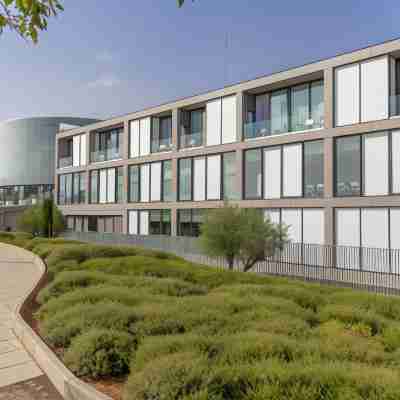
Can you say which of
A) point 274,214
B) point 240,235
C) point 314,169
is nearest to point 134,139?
point 274,214

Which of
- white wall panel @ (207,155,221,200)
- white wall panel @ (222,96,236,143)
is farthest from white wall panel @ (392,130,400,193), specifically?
white wall panel @ (207,155,221,200)

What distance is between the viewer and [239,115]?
3161cm

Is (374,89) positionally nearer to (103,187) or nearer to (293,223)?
(293,223)

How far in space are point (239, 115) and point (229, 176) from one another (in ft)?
14.2

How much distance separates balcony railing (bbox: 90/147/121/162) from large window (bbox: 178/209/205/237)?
1166 cm

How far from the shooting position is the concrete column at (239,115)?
31.3 meters

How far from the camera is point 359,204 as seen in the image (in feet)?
79.7

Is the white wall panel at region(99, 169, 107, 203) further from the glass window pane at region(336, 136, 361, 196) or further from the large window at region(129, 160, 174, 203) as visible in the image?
the glass window pane at region(336, 136, 361, 196)

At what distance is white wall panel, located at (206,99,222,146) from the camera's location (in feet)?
109

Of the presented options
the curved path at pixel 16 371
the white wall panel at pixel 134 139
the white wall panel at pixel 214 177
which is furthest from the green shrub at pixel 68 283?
the white wall panel at pixel 134 139

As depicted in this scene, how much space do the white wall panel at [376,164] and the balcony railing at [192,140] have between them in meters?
13.6

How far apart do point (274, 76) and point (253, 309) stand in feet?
78.6

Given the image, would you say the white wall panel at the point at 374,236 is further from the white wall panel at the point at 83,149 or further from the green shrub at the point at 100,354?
the white wall panel at the point at 83,149

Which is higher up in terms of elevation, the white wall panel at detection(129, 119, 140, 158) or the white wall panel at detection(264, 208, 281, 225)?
the white wall panel at detection(129, 119, 140, 158)
